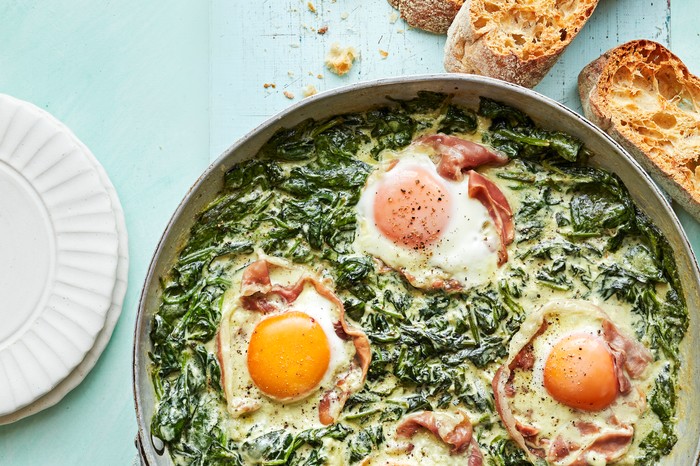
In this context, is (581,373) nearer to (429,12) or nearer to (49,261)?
(429,12)

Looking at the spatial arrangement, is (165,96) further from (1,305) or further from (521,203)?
(521,203)

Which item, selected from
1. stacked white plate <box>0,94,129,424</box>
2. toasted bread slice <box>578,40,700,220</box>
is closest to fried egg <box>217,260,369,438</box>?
stacked white plate <box>0,94,129,424</box>

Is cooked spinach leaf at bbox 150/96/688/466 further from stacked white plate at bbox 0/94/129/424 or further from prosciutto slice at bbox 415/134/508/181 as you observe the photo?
stacked white plate at bbox 0/94/129/424

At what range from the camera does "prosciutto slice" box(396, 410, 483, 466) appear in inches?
161

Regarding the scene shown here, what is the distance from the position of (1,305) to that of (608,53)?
12.4 ft

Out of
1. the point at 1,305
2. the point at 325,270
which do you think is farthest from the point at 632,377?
the point at 1,305

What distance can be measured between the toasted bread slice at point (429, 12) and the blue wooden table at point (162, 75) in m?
0.07

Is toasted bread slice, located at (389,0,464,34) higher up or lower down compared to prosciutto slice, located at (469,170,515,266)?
higher up

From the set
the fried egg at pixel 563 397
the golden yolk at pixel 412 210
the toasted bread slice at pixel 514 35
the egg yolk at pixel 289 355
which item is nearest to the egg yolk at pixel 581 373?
the fried egg at pixel 563 397

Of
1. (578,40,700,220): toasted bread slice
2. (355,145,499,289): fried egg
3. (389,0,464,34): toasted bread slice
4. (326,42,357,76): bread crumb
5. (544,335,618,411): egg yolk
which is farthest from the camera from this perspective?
(326,42,357,76): bread crumb

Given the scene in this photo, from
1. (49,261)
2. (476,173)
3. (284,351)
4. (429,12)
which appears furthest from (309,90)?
(49,261)

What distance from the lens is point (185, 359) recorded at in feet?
14.0

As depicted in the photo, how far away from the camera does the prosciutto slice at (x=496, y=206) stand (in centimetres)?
413

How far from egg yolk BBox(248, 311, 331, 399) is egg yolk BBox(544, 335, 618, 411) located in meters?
1.17
